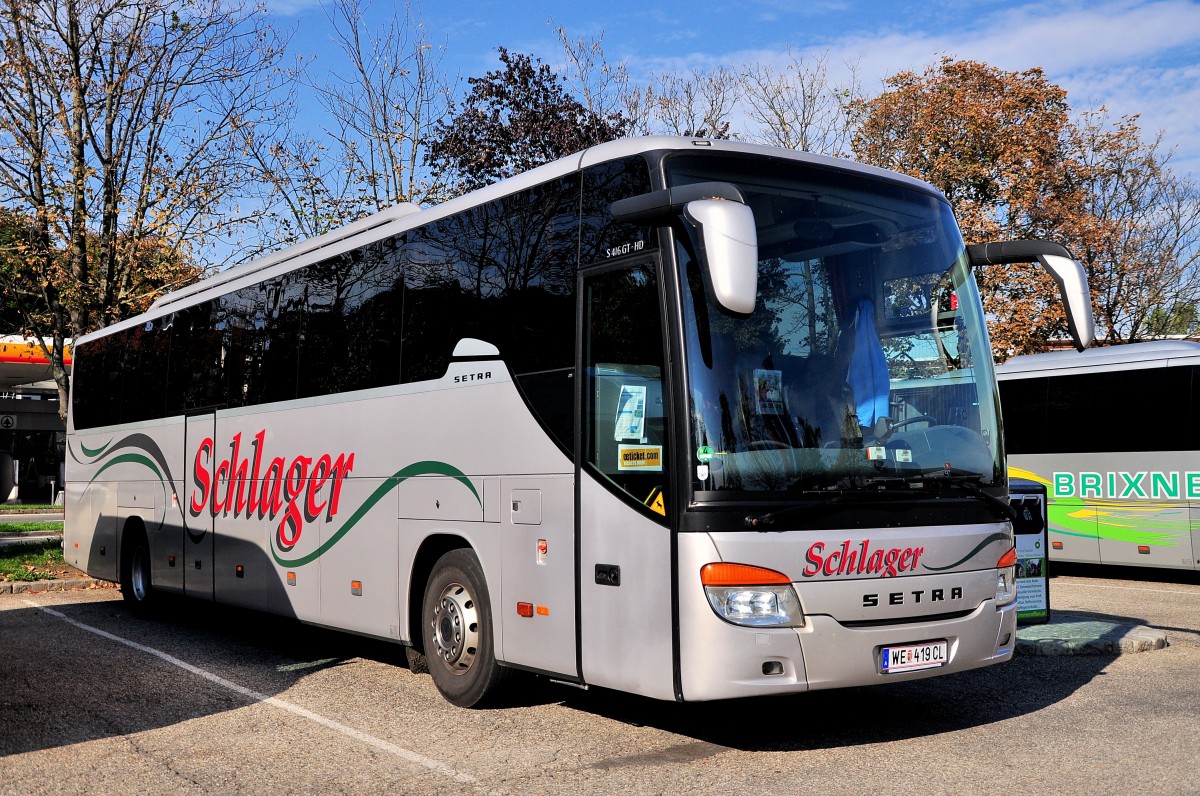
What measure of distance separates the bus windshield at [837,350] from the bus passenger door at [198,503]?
721 cm

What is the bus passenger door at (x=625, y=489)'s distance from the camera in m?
6.52

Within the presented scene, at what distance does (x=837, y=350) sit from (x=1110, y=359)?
1287 centimetres

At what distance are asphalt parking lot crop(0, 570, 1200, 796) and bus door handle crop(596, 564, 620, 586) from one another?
97 cm

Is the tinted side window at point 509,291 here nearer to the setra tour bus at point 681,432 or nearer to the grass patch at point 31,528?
the setra tour bus at point 681,432

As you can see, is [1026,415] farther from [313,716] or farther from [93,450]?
[313,716]

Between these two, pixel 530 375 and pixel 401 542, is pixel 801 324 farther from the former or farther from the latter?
pixel 401 542

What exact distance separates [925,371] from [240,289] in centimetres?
751

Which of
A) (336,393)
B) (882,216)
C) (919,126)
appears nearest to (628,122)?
(919,126)

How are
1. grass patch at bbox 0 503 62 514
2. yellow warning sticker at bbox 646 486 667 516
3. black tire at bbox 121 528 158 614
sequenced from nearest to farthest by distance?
1. yellow warning sticker at bbox 646 486 667 516
2. black tire at bbox 121 528 158 614
3. grass patch at bbox 0 503 62 514

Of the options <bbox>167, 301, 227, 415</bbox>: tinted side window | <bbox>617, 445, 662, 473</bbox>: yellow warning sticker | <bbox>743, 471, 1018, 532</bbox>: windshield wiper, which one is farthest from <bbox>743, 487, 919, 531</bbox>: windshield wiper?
<bbox>167, 301, 227, 415</bbox>: tinted side window

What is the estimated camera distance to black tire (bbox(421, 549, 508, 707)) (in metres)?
7.96

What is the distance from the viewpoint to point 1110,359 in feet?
59.0

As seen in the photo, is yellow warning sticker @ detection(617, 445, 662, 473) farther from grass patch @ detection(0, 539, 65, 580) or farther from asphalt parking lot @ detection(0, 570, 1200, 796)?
grass patch @ detection(0, 539, 65, 580)

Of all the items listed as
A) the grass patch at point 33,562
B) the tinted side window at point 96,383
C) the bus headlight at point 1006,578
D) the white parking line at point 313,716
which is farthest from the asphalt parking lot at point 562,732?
the grass patch at point 33,562
